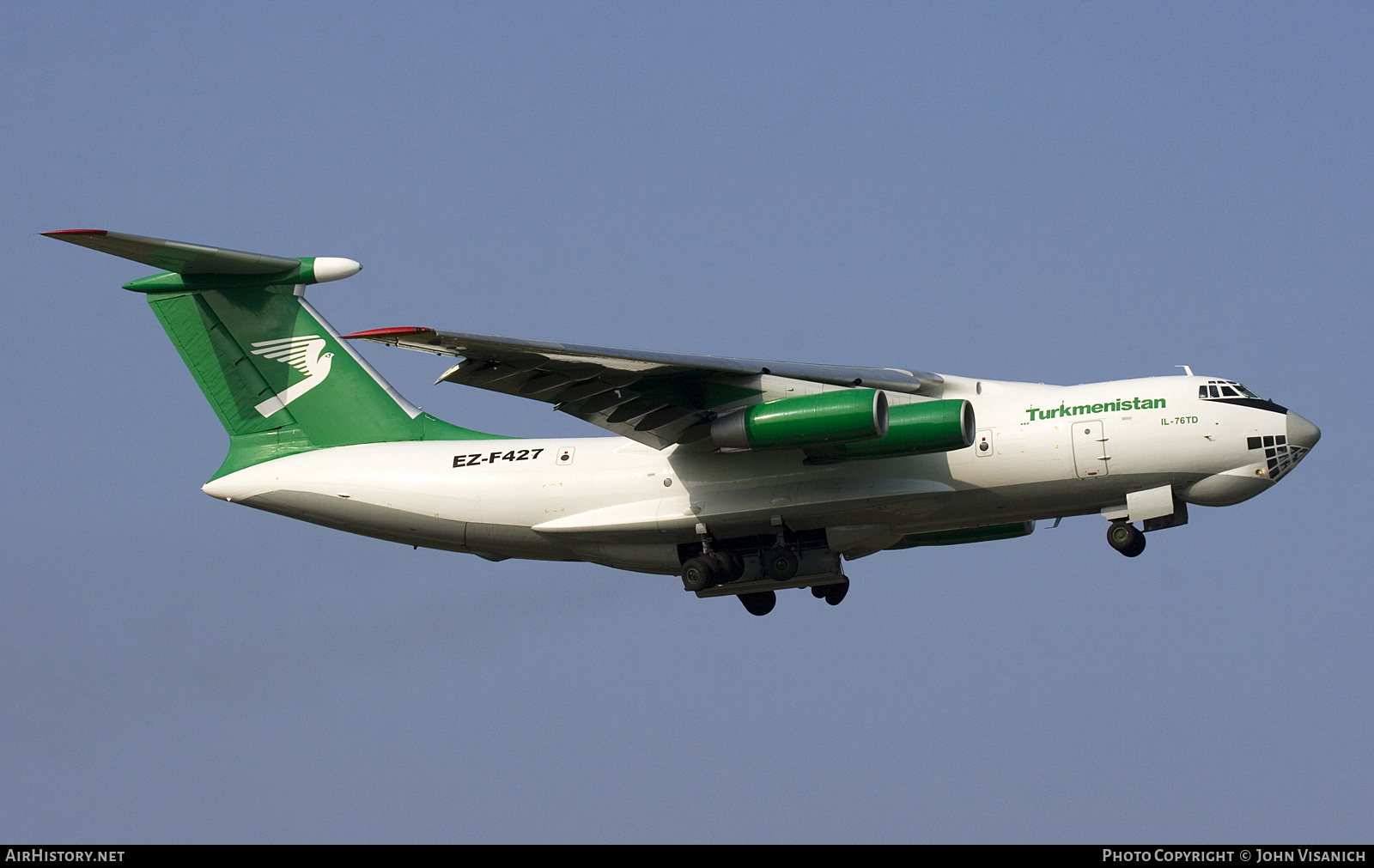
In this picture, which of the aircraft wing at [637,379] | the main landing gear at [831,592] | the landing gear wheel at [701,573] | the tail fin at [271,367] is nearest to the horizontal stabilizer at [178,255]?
the tail fin at [271,367]

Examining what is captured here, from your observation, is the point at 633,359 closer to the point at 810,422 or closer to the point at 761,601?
the point at 810,422

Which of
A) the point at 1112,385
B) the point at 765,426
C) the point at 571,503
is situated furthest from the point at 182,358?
the point at 1112,385

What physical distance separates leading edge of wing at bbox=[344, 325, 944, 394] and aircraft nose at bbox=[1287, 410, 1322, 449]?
2557 millimetres

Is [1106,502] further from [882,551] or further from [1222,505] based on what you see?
[882,551]

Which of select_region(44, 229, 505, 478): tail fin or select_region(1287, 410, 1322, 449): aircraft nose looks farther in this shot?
select_region(44, 229, 505, 478): tail fin

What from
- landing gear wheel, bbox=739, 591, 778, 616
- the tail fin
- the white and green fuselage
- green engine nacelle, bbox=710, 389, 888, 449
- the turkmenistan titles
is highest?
the tail fin

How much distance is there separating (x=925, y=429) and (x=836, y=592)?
2.39m

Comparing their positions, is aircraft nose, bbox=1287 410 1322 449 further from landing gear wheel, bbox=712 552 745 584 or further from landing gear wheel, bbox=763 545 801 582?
landing gear wheel, bbox=712 552 745 584

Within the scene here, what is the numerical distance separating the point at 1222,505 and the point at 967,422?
79.5 inches

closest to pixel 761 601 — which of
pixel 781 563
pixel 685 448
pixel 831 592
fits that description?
pixel 831 592

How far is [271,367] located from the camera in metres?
15.3

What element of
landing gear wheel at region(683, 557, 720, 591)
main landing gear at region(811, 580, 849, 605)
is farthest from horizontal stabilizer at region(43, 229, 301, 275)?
main landing gear at region(811, 580, 849, 605)

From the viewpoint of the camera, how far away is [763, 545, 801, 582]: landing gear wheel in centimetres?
1409

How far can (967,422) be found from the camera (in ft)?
42.8
